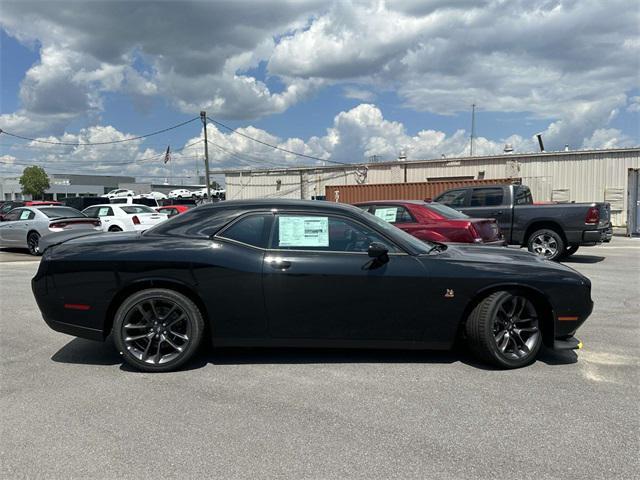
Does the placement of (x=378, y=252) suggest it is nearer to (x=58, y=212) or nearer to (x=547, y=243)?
(x=547, y=243)

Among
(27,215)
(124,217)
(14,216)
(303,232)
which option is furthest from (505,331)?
(14,216)

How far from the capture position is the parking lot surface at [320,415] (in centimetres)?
287

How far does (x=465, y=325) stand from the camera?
170 inches

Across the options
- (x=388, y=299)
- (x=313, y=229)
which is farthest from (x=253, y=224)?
(x=388, y=299)

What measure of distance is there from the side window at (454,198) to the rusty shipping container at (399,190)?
6.69m

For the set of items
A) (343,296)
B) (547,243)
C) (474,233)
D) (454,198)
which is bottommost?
(547,243)

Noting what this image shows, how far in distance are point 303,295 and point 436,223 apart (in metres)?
5.09

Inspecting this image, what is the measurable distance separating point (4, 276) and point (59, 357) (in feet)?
20.7

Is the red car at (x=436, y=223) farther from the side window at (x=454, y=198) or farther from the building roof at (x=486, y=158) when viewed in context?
the building roof at (x=486, y=158)

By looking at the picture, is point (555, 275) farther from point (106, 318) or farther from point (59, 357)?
point (59, 357)

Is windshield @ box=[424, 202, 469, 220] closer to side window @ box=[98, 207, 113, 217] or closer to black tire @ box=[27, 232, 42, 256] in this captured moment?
black tire @ box=[27, 232, 42, 256]

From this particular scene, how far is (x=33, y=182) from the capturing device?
252ft

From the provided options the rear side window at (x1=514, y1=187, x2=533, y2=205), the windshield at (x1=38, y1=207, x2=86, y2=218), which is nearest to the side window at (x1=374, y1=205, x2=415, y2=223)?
the rear side window at (x1=514, y1=187, x2=533, y2=205)

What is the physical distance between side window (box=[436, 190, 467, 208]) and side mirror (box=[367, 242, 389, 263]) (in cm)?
890
